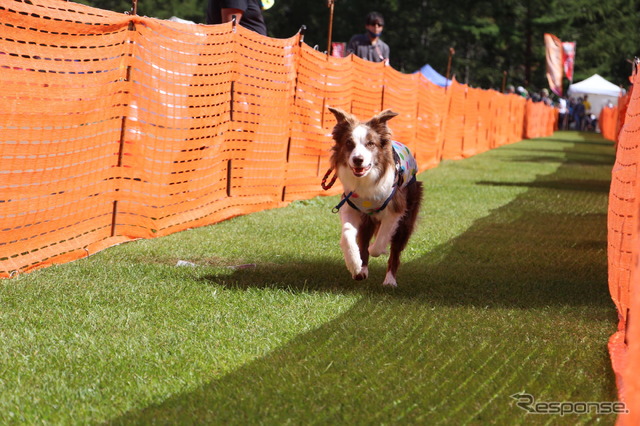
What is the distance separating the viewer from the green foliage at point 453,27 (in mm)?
63906

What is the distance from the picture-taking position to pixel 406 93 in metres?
17.1

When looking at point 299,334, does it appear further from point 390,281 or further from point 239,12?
point 239,12

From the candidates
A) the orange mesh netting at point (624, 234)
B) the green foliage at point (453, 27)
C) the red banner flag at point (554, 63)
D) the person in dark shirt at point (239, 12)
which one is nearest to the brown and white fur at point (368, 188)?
the orange mesh netting at point (624, 234)

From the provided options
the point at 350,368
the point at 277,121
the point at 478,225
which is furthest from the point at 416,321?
the point at 277,121

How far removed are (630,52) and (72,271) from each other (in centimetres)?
7254

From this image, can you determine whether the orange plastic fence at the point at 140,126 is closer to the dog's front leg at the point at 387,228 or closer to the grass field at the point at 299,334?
the grass field at the point at 299,334

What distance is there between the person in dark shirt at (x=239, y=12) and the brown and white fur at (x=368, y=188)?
11.6ft

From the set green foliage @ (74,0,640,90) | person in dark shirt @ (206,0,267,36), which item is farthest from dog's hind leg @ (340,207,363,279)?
green foliage @ (74,0,640,90)

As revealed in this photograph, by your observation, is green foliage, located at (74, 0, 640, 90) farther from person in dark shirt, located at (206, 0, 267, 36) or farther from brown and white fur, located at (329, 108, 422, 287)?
brown and white fur, located at (329, 108, 422, 287)

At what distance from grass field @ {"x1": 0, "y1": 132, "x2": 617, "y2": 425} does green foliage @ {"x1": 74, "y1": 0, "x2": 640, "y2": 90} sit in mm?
56710

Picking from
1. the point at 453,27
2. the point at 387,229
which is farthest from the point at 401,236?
the point at 453,27

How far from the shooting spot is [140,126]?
24.8 ft

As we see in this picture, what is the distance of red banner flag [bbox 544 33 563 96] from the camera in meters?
44.5

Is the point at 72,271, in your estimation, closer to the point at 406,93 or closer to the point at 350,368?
the point at 350,368
